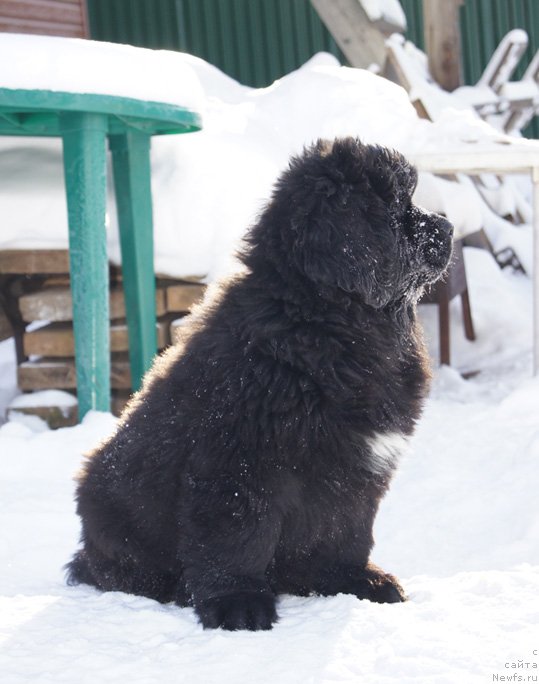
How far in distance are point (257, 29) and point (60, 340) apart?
6.05 metres

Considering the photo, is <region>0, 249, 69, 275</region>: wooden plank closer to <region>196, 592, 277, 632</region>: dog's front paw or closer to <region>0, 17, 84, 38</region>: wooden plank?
<region>0, 17, 84, 38</region>: wooden plank

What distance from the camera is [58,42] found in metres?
4.32

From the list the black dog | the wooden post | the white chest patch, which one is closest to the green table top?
the black dog

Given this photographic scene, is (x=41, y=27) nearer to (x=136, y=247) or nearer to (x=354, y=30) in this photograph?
(x=136, y=247)

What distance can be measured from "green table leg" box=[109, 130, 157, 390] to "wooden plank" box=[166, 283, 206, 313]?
0.65ft

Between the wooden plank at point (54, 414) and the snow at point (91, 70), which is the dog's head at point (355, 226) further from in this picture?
the wooden plank at point (54, 414)

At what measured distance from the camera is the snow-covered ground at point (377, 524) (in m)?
1.94

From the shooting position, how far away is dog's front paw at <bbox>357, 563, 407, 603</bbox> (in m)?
2.47

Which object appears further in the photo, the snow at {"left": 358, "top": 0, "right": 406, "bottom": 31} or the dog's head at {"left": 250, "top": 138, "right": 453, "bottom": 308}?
the snow at {"left": 358, "top": 0, "right": 406, "bottom": 31}

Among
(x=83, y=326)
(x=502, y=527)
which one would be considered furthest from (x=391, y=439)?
(x=83, y=326)

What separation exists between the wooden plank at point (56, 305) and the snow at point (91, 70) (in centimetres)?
111

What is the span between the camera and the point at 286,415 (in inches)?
88.8

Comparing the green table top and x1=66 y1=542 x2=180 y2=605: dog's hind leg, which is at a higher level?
the green table top

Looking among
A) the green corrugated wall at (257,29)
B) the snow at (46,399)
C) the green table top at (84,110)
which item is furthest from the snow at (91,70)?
the green corrugated wall at (257,29)
